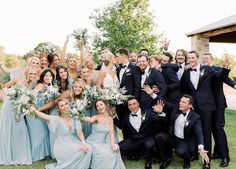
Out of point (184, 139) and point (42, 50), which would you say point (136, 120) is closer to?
point (184, 139)

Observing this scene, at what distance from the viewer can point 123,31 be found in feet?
84.4

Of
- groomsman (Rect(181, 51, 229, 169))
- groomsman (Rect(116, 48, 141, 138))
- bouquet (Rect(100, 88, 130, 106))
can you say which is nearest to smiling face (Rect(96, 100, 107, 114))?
bouquet (Rect(100, 88, 130, 106))

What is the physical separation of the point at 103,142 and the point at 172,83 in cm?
162

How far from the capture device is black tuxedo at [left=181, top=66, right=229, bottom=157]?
6727 mm

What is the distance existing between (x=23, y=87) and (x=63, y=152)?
1272mm

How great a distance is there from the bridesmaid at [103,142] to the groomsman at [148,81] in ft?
2.42

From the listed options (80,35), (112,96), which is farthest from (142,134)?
(80,35)

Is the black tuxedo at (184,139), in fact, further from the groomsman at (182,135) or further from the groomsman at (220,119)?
the groomsman at (220,119)

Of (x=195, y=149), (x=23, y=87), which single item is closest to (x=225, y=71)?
(x=195, y=149)

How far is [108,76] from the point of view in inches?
284

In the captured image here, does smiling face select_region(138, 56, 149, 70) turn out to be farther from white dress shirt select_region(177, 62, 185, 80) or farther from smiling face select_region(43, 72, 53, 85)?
smiling face select_region(43, 72, 53, 85)

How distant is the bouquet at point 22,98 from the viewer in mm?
6309


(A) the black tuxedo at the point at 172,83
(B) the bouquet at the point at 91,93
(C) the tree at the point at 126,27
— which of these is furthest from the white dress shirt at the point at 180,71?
(C) the tree at the point at 126,27

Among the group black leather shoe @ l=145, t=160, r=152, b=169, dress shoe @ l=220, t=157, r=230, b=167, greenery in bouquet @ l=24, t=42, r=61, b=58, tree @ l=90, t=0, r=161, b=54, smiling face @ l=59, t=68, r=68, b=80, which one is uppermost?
tree @ l=90, t=0, r=161, b=54
